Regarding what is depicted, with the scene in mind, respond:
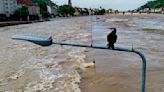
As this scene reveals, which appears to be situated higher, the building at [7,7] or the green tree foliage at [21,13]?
the building at [7,7]

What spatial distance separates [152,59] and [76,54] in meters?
5.59

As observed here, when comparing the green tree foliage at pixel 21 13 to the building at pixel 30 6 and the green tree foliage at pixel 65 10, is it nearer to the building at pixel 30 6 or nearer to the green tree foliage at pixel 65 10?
the building at pixel 30 6

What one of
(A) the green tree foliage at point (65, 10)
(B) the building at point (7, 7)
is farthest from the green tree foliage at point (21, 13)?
(A) the green tree foliage at point (65, 10)

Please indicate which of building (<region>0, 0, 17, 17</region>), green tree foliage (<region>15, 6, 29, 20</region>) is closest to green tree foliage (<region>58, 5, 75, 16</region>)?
building (<region>0, 0, 17, 17</region>)

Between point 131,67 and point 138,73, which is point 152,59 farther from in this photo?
point 138,73

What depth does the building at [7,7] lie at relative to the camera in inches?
4175

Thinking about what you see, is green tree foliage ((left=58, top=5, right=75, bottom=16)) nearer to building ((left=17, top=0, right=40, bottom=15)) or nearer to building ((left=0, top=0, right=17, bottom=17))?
building ((left=17, top=0, right=40, bottom=15))

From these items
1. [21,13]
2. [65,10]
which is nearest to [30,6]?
[21,13]

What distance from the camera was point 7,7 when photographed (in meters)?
109

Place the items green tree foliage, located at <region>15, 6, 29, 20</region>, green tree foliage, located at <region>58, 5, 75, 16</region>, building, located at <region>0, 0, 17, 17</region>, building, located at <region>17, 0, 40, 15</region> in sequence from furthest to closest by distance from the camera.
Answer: green tree foliage, located at <region>58, 5, 75, 16</region> → building, located at <region>17, 0, 40, 15</region> → green tree foliage, located at <region>15, 6, 29, 20</region> → building, located at <region>0, 0, 17, 17</region>

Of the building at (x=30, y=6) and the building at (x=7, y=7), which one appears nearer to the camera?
the building at (x=7, y=7)

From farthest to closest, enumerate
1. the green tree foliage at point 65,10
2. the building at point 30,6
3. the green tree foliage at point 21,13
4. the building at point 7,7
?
the green tree foliage at point 65,10 < the building at point 30,6 < the green tree foliage at point 21,13 < the building at point 7,7

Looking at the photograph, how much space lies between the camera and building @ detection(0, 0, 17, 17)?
348ft

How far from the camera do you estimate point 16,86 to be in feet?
Result: 47.7
